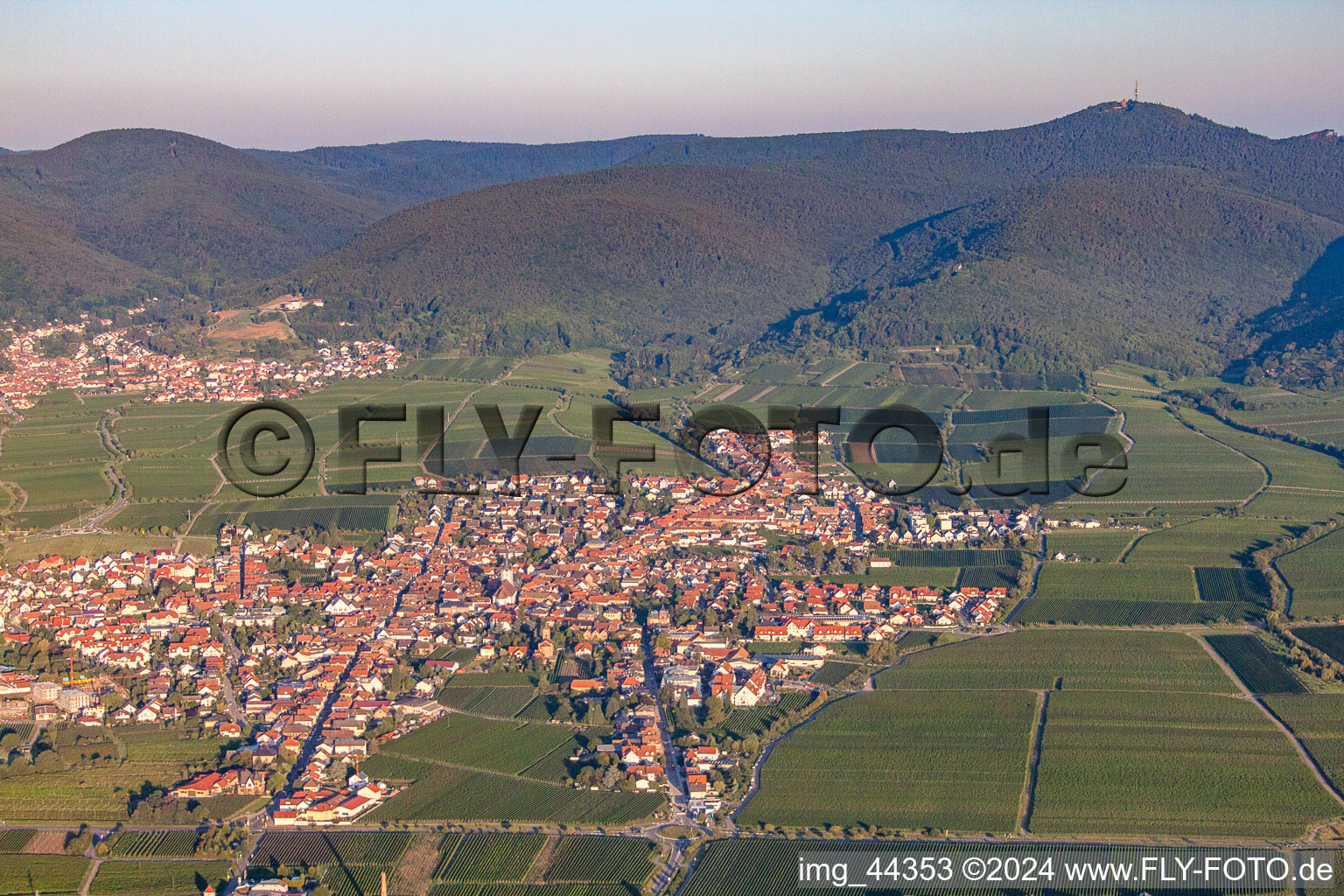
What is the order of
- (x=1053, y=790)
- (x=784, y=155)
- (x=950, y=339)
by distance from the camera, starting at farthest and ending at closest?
(x=784, y=155)
(x=950, y=339)
(x=1053, y=790)

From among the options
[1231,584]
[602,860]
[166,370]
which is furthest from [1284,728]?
[166,370]

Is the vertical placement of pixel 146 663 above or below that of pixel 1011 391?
below

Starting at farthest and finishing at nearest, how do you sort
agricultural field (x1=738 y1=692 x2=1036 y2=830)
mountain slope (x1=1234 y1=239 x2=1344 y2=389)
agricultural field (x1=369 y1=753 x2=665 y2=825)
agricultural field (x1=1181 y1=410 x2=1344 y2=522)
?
mountain slope (x1=1234 y1=239 x2=1344 y2=389) → agricultural field (x1=1181 y1=410 x2=1344 y2=522) → agricultural field (x1=369 y1=753 x2=665 y2=825) → agricultural field (x1=738 y1=692 x2=1036 y2=830)

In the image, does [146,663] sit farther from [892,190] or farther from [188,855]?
[892,190]

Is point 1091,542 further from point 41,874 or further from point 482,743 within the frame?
point 41,874

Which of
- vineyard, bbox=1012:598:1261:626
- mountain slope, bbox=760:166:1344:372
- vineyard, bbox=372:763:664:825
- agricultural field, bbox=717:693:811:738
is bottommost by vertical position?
vineyard, bbox=372:763:664:825

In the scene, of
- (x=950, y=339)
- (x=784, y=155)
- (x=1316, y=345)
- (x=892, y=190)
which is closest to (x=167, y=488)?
(x=950, y=339)

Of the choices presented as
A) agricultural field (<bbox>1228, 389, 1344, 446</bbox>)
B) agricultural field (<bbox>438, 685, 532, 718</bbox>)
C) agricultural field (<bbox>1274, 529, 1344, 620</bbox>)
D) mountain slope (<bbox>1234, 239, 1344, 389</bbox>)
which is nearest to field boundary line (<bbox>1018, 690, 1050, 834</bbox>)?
agricultural field (<bbox>1274, 529, 1344, 620</bbox>)

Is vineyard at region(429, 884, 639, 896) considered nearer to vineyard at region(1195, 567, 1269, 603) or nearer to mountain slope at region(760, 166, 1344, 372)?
vineyard at region(1195, 567, 1269, 603)
